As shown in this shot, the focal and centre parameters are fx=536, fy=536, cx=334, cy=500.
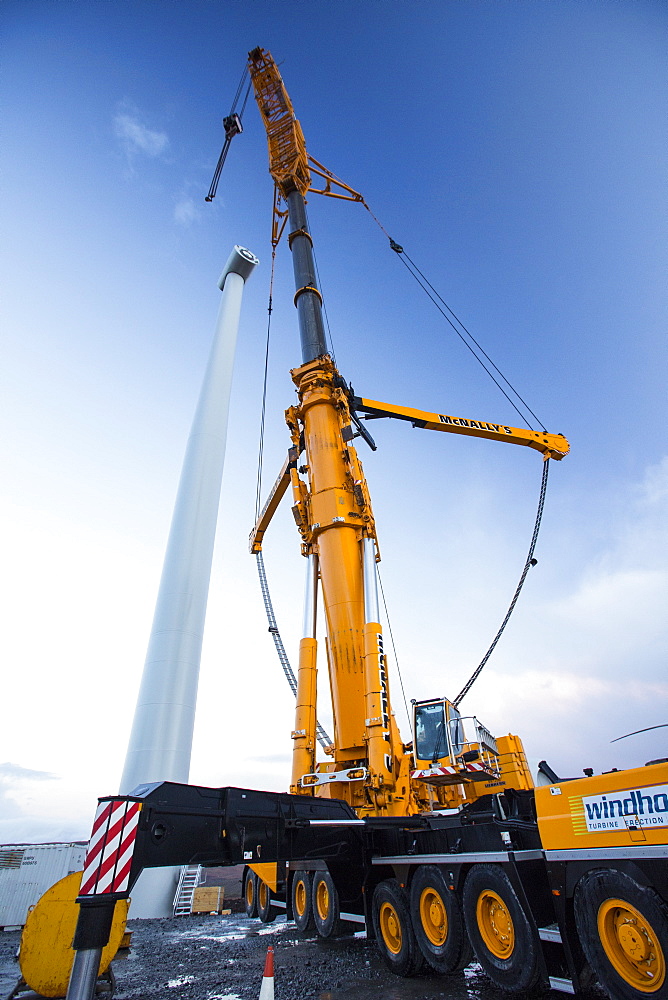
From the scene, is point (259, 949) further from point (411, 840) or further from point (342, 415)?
point (342, 415)

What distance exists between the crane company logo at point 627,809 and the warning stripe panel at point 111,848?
3948 mm

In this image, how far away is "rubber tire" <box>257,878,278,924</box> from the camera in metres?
10.5

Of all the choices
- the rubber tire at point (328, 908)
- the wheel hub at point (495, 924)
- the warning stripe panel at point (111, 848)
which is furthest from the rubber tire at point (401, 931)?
the warning stripe panel at point (111, 848)

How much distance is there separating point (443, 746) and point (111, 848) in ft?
18.3

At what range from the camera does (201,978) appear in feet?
20.2

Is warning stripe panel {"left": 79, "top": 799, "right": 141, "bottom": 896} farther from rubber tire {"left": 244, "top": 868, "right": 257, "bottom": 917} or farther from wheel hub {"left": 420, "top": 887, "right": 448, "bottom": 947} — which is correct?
rubber tire {"left": 244, "top": 868, "right": 257, "bottom": 917}

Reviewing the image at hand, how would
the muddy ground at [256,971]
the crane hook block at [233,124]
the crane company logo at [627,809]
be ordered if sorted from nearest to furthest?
1. the crane company logo at [627,809]
2. the muddy ground at [256,971]
3. the crane hook block at [233,124]

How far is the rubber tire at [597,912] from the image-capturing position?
12.8 ft

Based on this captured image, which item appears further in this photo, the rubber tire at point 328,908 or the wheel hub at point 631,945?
the rubber tire at point 328,908

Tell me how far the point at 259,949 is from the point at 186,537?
8.91 metres

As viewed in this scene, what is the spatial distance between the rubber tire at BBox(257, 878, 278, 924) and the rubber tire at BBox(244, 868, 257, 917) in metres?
0.13

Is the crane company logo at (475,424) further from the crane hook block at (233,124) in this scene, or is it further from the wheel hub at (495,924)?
the crane hook block at (233,124)

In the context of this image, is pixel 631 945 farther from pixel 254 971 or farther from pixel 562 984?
pixel 254 971

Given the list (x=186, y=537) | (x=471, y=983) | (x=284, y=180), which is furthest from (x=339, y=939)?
(x=284, y=180)
